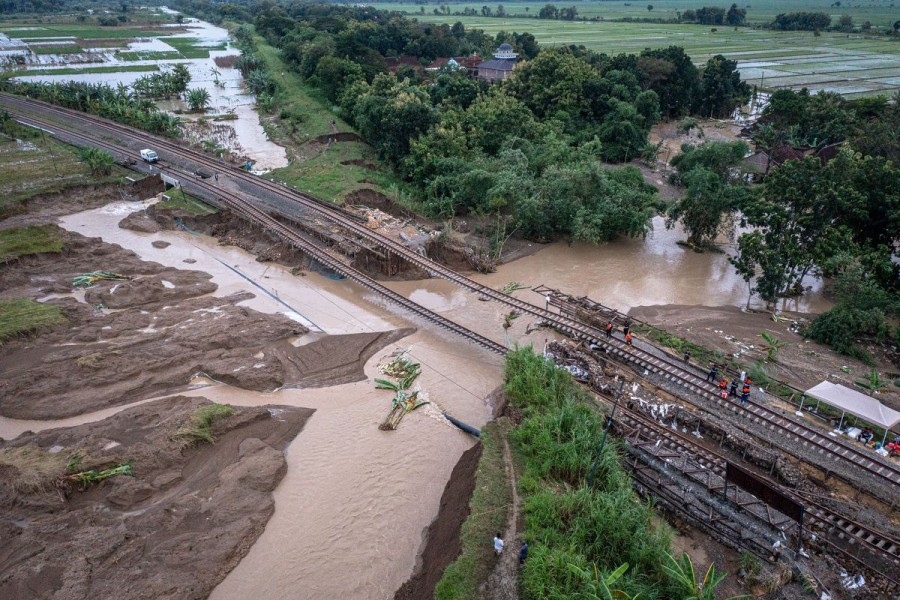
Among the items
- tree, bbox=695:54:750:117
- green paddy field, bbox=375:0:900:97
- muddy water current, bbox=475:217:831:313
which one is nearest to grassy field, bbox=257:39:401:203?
muddy water current, bbox=475:217:831:313

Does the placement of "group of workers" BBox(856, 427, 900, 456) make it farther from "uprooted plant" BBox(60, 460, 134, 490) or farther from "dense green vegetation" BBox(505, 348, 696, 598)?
"uprooted plant" BBox(60, 460, 134, 490)

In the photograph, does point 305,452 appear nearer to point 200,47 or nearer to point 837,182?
point 837,182

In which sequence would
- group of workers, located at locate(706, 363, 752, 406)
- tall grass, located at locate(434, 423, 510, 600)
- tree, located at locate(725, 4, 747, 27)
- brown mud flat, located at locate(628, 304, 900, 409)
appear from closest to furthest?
tall grass, located at locate(434, 423, 510, 600) < group of workers, located at locate(706, 363, 752, 406) < brown mud flat, located at locate(628, 304, 900, 409) < tree, located at locate(725, 4, 747, 27)

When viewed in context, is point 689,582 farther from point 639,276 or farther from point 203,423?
point 639,276

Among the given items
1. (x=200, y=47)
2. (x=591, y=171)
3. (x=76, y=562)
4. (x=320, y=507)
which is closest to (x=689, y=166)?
(x=591, y=171)

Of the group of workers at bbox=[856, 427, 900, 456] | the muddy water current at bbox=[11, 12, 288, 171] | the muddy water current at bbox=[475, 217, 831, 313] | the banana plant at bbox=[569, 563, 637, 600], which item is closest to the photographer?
the banana plant at bbox=[569, 563, 637, 600]

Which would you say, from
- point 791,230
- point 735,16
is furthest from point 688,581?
point 735,16
